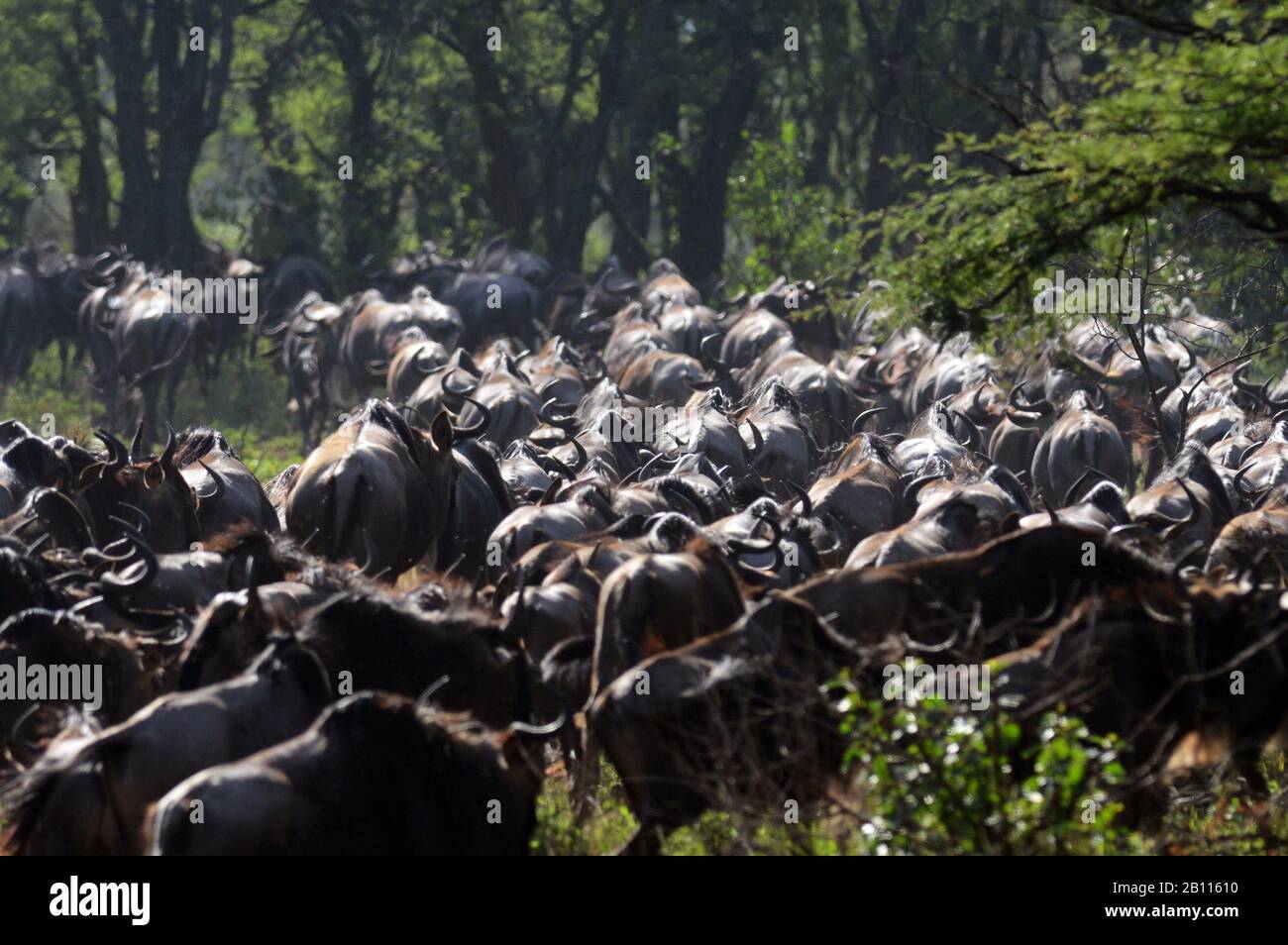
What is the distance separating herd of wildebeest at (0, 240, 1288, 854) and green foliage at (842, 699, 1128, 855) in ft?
0.66

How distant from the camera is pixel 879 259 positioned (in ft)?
34.8

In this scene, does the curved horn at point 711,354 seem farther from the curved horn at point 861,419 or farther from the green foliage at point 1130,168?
the green foliage at point 1130,168

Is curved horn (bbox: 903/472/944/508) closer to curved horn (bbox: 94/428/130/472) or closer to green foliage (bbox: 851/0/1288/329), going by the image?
green foliage (bbox: 851/0/1288/329)

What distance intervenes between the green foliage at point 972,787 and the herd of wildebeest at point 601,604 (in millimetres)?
201

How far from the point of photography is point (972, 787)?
6.93 meters

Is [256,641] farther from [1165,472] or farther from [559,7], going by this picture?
[559,7]

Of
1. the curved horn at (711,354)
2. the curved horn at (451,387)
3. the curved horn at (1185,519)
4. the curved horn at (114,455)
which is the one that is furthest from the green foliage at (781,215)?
the curved horn at (114,455)

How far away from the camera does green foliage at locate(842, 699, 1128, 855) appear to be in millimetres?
6910

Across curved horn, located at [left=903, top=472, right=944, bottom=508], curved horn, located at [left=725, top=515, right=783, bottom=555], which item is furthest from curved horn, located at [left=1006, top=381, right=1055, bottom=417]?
curved horn, located at [left=725, top=515, right=783, bottom=555]

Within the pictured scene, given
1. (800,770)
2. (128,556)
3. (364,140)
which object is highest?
(364,140)

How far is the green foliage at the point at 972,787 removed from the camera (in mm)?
6910

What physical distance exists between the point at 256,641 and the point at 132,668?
99 cm

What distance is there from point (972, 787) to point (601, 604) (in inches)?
85.3

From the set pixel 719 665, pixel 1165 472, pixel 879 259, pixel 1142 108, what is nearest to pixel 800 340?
pixel 1165 472
